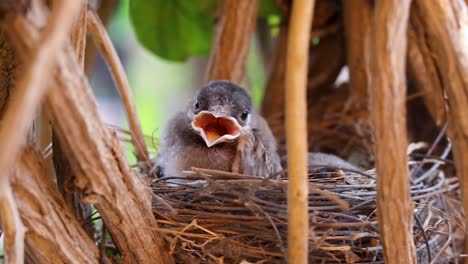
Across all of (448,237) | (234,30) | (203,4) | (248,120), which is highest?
(203,4)

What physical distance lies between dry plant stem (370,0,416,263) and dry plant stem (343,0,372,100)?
31.0 inches

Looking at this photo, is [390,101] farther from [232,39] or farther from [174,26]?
[174,26]

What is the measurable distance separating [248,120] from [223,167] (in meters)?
0.13

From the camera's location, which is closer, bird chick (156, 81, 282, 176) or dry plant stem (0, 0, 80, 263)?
dry plant stem (0, 0, 80, 263)

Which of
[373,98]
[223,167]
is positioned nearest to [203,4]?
[223,167]

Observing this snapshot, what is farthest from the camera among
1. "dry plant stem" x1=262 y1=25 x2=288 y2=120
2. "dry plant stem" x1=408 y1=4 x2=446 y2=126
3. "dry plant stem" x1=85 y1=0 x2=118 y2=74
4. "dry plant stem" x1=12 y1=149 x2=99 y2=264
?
"dry plant stem" x1=262 y1=25 x2=288 y2=120

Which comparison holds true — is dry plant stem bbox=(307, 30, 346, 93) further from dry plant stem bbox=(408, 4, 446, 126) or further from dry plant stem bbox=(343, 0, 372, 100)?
dry plant stem bbox=(408, 4, 446, 126)

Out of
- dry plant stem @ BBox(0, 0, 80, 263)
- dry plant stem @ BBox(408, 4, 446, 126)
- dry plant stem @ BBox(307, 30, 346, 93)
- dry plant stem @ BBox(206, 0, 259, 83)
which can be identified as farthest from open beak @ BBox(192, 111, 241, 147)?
dry plant stem @ BBox(0, 0, 80, 263)

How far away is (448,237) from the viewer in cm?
132

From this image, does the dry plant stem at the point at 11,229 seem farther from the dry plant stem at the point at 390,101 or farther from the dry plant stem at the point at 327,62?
the dry plant stem at the point at 327,62

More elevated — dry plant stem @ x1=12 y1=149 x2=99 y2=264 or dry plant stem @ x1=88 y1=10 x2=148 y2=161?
dry plant stem @ x1=88 y1=10 x2=148 y2=161

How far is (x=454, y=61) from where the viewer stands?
1.04 meters

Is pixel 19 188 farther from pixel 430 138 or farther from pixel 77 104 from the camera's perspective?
pixel 430 138

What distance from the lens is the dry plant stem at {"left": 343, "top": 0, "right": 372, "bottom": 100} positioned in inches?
66.2
